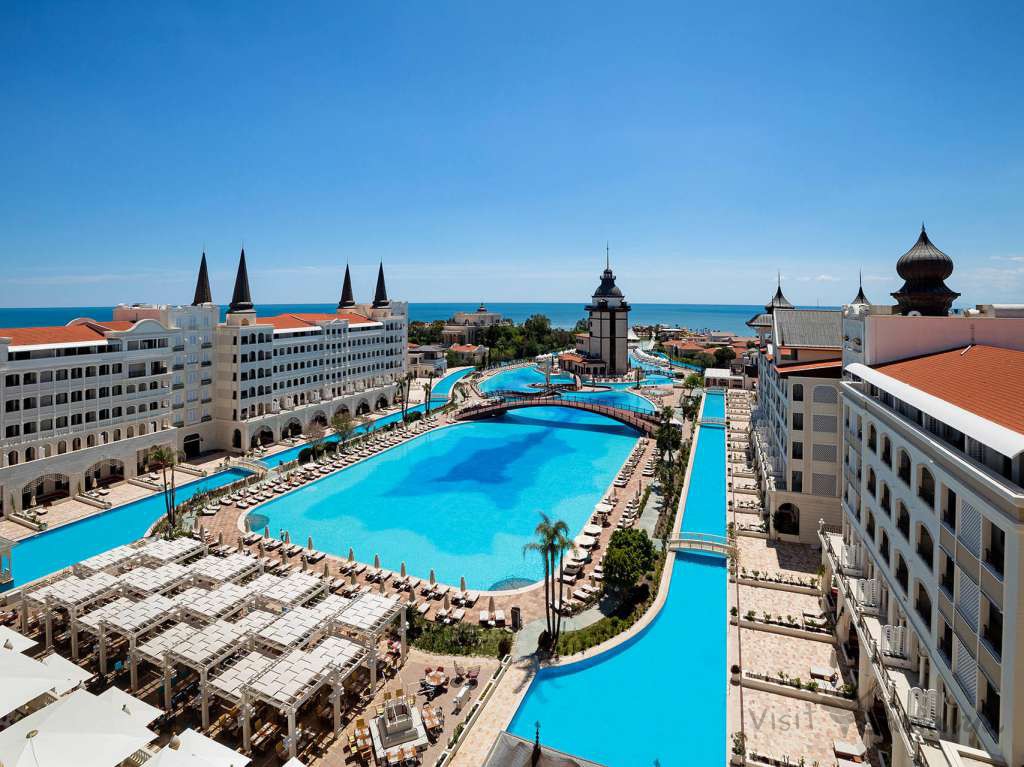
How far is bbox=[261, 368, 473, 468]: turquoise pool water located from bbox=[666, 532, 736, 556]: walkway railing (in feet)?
117

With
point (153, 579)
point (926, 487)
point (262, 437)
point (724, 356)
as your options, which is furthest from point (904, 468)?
point (724, 356)

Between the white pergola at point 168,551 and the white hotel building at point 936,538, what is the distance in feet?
99.4

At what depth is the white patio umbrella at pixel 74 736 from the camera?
15.5 m

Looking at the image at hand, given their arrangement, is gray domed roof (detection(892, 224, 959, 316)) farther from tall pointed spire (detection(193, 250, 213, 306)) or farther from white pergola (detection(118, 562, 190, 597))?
tall pointed spire (detection(193, 250, 213, 306))

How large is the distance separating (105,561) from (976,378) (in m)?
36.3

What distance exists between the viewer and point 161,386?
48.9 meters

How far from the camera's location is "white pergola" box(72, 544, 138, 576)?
26.7 metres

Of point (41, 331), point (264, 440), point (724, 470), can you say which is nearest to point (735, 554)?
point (724, 470)

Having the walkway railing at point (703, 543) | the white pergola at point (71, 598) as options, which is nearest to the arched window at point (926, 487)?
the walkway railing at point (703, 543)

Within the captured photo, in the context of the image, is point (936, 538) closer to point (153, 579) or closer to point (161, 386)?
point (153, 579)

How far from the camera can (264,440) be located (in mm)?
57969

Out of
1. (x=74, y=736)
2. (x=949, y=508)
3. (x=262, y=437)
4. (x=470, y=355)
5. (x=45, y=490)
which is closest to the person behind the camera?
(x=949, y=508)

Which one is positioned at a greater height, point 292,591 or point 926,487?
point 926,487

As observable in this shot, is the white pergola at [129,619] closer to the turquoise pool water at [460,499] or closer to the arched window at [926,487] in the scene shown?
the turquoise pool water at [460,499]
